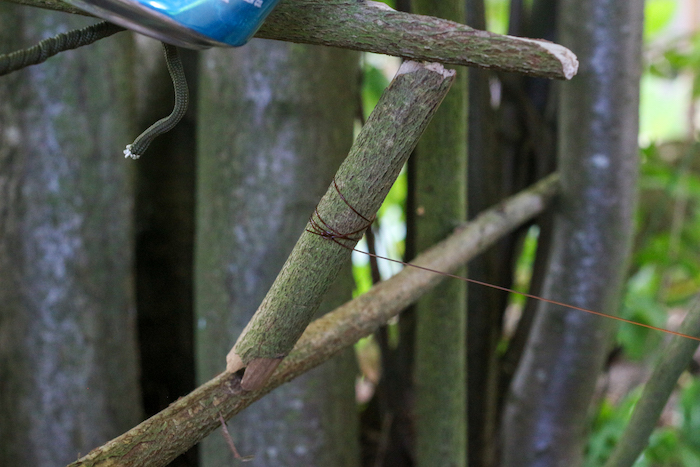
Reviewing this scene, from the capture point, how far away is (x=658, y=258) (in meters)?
1.48

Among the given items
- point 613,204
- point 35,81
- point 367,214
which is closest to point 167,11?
point 367,214

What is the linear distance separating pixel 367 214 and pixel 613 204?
84 centimetres

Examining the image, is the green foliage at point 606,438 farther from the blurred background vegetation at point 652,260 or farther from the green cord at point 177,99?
the green cord at point 177,99

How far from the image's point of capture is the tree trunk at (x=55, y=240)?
1.08 meters

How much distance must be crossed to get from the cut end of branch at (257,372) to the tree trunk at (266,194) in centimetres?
46

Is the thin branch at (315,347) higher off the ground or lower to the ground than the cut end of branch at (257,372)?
lower

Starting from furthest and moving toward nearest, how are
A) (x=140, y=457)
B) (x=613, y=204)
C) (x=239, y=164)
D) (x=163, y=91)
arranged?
1. (x=163, y=91)
2. (x=613, y=204)
3. (x=239, y=164)
4. (x=140, y=457)

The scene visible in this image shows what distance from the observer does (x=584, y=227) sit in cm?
121

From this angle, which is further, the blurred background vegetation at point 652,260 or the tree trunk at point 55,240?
the blurred background vegetation at point 652,260

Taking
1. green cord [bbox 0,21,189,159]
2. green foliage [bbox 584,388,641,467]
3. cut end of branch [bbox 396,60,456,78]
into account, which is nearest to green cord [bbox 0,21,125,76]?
green cord [bbox 0,21,189,159]

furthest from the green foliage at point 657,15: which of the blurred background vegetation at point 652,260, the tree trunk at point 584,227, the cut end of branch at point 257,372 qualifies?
the cut end of branch at point 257,372

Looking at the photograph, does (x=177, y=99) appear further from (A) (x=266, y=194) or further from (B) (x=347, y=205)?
(A) (x=266, y=194)

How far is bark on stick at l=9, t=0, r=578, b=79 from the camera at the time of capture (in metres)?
0.47

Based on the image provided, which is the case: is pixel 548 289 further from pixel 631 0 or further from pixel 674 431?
pixel 674 431
